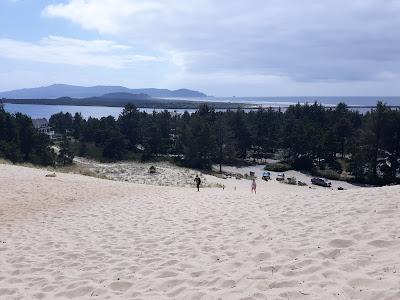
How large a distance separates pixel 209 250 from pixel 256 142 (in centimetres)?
8242

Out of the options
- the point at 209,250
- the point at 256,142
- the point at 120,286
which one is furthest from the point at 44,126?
the point at 120,286

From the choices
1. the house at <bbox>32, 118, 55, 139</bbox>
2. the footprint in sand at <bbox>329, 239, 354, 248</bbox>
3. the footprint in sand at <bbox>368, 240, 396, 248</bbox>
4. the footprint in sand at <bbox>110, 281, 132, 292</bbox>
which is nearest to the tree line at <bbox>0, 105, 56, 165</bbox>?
the footprint in sand at <bbox>110, 281, 132, 292</bbox>

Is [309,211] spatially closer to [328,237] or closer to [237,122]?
[328,237]

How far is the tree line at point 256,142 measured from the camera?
64.2 metres

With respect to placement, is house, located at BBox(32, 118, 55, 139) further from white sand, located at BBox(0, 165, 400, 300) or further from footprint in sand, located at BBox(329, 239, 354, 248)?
footprint in sand, located at BBox(329, 239, 354, 248)

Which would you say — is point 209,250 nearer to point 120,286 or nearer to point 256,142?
point 120,286

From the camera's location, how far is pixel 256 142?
90.5 m

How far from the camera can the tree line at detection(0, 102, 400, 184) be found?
6419 centimetres

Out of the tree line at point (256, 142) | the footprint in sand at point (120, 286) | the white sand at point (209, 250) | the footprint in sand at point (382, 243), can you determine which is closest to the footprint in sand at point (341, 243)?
the white sand at point (209, 250)

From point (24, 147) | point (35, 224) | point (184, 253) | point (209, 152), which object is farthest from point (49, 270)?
point (209, 152)

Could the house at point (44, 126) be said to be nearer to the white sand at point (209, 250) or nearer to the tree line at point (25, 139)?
the tree line at point (25, 139)

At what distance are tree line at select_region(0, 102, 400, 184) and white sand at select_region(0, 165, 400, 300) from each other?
46.7 m

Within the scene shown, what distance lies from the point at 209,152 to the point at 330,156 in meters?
23.0

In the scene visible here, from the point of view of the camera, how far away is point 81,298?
271 inches
